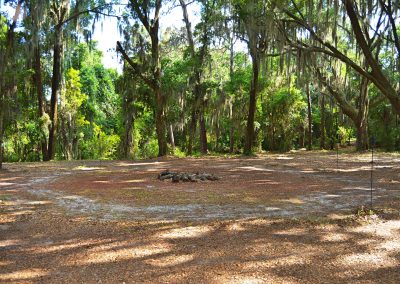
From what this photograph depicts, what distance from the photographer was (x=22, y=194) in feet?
27.2

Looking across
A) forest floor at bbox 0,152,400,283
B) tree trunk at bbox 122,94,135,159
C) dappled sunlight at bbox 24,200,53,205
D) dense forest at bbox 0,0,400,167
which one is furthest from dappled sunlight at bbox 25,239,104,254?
tree trunk at bbox 122,94,135,159

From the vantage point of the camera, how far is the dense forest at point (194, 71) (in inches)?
581

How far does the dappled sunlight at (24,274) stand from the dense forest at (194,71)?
10861 millimetres

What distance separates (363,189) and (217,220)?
4.55 m

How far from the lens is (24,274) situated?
3.82 meters

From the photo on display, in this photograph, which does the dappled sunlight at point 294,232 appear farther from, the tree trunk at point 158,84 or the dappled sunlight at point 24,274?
the tree trunk at point 158,84

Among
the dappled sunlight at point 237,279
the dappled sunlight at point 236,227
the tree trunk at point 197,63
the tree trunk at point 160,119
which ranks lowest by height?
the dappled sunlight at point 237,279

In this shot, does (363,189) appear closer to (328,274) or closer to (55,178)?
(328,274)

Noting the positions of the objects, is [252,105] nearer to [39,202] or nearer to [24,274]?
[39,202]

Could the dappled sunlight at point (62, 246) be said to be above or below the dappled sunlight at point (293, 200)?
below

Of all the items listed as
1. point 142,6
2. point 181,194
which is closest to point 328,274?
point 181,194

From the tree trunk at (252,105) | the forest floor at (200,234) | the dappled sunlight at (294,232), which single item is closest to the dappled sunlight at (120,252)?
the forest floor at (200,234)

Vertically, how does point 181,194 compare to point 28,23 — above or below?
below

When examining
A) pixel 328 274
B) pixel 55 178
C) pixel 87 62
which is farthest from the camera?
pixel 87 62
